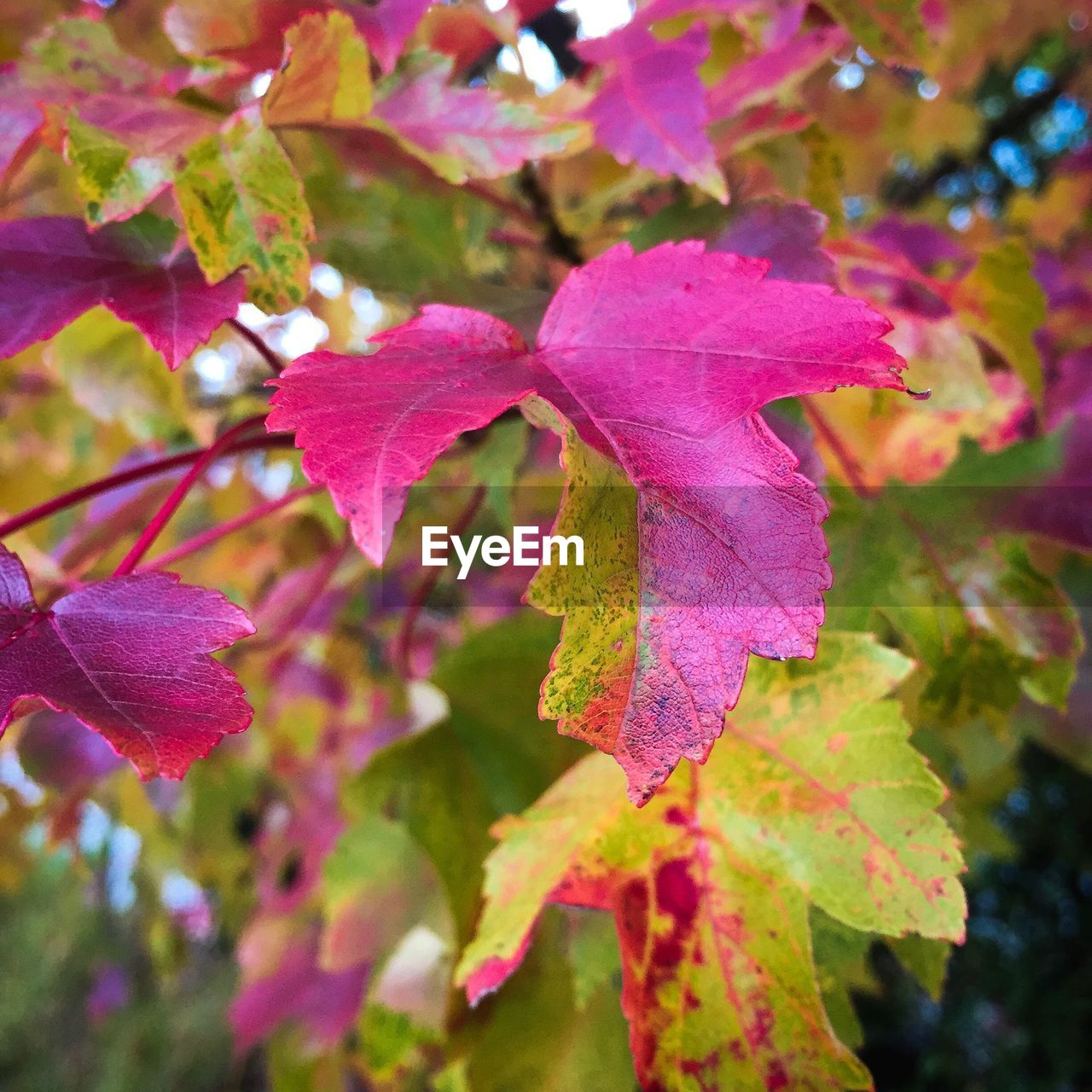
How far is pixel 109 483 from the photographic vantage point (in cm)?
44

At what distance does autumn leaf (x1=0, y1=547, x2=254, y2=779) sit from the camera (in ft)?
0.93

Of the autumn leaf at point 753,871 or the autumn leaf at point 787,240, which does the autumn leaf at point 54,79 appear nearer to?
the autumn leaf at point 787,240

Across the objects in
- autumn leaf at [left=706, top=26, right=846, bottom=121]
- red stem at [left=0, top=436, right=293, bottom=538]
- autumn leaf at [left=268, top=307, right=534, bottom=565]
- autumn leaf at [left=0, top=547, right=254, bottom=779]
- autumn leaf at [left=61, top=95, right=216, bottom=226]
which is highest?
autumn leaf at [left=61, top=95, right=216, bottom=226]

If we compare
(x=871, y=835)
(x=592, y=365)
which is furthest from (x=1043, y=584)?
(x=592, y=365)

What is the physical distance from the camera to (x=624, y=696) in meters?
0.27

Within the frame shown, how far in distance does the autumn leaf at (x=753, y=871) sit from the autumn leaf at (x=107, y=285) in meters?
0.28

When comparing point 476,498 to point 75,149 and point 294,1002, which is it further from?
point 294,1002

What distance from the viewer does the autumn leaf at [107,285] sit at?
0.37 meters

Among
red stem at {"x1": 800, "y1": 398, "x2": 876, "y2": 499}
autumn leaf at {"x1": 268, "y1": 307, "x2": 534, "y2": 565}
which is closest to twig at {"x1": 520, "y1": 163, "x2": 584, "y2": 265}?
red stem at {"x1": 800, "y1": 398, "x2": 876, "y2": 499}

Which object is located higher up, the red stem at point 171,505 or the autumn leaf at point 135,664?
the autumn leaf at point 135,664

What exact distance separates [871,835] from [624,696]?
0.60 feet

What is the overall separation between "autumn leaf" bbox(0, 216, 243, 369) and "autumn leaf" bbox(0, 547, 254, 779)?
0.10 m

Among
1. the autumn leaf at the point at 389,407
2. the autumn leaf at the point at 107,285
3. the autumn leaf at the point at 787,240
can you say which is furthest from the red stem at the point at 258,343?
the autumn leaf at the point at 787,240

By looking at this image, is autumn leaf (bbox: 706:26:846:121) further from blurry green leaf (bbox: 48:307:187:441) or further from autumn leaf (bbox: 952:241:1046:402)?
blurry green leaf (bbox: 48:307:187:441)
